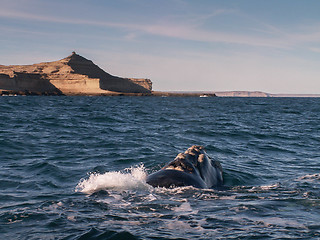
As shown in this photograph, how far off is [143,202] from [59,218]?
1.81 meters

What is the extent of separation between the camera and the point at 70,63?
6964 inches

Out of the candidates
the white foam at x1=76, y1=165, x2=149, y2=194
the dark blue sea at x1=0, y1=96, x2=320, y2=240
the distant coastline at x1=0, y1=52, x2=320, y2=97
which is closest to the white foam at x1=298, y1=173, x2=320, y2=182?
the dark blue sea at x1=0, y1=96, x2=320, y2=240

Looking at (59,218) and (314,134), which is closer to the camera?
(59,218)

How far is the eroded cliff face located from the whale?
13178 cm

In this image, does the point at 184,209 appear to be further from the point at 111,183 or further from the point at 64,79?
the point at 64,79

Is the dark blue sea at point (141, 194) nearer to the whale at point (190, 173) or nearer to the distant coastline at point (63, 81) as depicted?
the whale at point (190, 173)

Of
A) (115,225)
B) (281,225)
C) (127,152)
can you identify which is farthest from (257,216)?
(127,152)

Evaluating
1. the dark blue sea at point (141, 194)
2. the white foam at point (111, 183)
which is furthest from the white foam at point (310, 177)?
the white foam at point (111, 183)

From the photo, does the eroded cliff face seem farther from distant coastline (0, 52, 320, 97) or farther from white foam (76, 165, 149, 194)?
white foam (76, 165, 149, 194)

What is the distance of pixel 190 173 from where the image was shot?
28.5 feet

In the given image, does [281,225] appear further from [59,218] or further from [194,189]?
[59,218]

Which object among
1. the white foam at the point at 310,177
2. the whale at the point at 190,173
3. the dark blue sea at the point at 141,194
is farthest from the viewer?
the white foam at the point at 310,177

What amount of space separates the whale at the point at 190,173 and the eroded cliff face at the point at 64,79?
432 ft

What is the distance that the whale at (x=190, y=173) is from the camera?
8289mm
